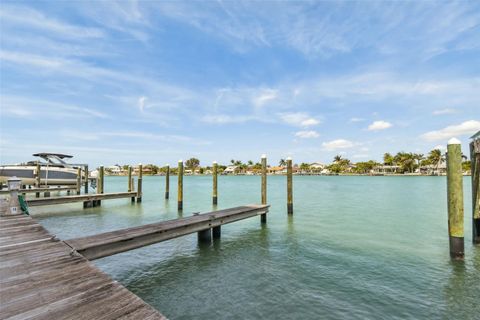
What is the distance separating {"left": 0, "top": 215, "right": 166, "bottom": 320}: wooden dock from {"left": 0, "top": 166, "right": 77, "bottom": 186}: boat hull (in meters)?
27.1

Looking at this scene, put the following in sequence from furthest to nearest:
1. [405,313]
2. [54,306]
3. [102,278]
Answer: [405,313], [102,278], [54,306]

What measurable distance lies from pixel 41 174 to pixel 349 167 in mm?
138405

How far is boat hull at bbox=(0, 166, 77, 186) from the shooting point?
25105 millimetres

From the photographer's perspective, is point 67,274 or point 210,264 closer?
point 67,274

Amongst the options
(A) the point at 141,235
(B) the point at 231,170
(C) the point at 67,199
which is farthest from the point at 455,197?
(B) the point at 231,170

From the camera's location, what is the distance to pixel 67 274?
3365 mm

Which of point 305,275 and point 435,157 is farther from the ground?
point 435,157

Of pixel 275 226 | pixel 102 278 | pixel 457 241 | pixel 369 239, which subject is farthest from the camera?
pixel 275 226

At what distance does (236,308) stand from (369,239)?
700cm

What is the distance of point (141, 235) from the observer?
5992 mm

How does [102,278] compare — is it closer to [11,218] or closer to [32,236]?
[32,236]

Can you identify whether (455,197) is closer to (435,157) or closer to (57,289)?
(57,289)

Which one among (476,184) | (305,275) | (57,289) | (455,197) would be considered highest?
(476,184)

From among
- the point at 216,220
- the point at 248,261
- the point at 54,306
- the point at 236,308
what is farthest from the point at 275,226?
the point at 54,306
